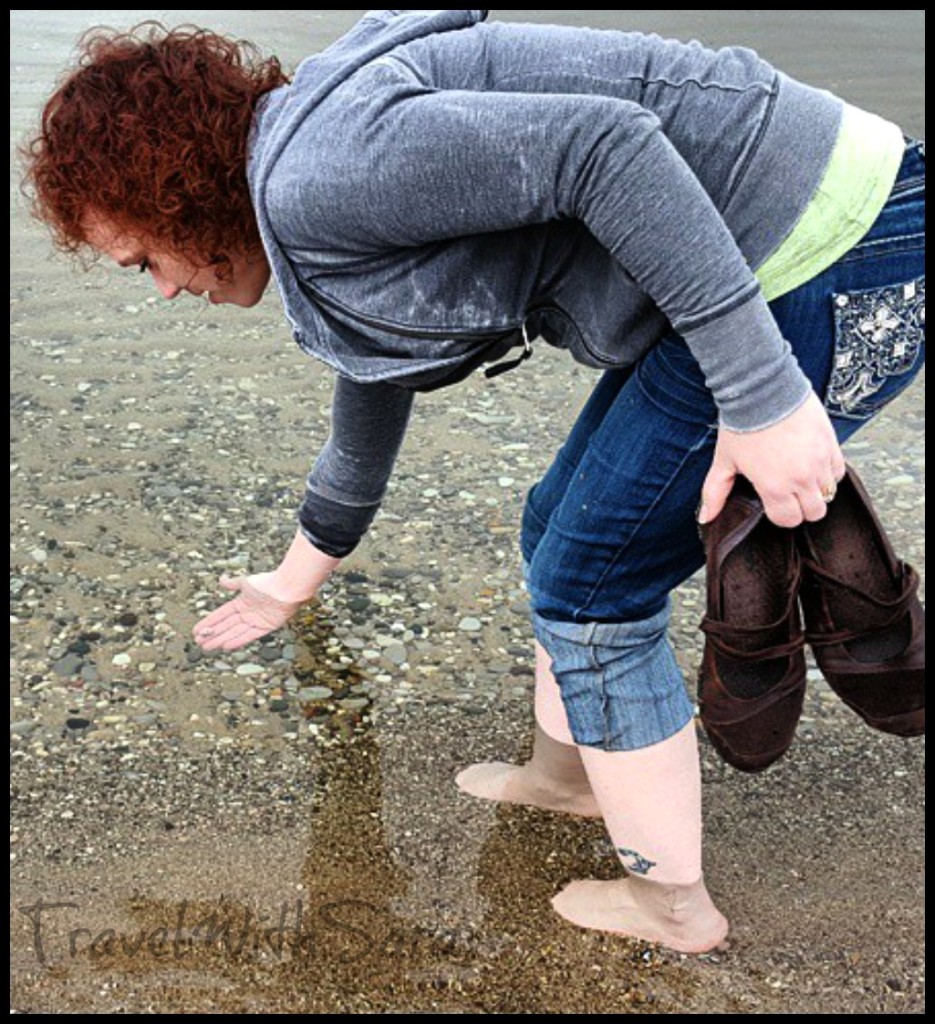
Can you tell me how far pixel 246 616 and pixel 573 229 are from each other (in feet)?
4.39

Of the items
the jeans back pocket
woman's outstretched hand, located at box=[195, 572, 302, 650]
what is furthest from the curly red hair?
woman's outstretched hand, located at box=[195, 572, 302, 650]

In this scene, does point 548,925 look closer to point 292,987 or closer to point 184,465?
point 292,987

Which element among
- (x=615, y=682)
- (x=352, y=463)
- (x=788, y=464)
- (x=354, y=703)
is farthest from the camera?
(x=354, y=703)

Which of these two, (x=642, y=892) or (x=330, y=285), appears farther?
(x=642, y=892)

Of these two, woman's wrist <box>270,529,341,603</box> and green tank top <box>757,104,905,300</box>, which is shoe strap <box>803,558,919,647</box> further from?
woman's wrist <box>270,529,341,603</box>

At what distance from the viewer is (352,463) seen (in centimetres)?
277

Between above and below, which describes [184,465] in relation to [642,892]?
below

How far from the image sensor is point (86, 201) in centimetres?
206

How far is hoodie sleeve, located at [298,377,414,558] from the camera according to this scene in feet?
8.72

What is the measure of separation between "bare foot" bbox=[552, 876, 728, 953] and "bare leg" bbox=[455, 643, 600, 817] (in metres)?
0.30

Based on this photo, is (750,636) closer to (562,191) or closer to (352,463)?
(562,191)

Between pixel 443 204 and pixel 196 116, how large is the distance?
394mm

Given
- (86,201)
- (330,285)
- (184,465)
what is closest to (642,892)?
(330,285)

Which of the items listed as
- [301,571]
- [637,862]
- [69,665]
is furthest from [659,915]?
[69,665]
